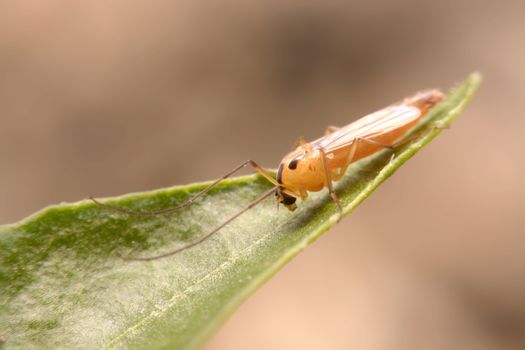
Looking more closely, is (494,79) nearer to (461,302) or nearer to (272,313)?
(461,302)

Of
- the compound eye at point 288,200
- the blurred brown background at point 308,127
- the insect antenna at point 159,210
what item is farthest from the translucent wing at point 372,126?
the blurred brown background at point 308,127

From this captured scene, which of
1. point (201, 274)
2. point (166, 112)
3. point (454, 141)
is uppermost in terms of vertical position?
point (166, 112)

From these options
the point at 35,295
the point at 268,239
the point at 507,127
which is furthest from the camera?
the point at 507,127

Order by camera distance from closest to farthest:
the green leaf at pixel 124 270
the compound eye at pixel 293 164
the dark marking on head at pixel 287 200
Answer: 1. the green leaf at pixel 124 270
2. the dark marking on head at pixel 287 200
3. the compound eye at pixel 293 164

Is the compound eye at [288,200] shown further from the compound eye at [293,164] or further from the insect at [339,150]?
the compound eye at [293,164]

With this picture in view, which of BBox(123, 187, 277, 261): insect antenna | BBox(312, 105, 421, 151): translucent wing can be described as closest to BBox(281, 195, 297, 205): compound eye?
BBox(123, 187, 277, 261): insect antenna

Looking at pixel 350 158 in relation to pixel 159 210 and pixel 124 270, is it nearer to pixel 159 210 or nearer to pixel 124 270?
pixel 159 210

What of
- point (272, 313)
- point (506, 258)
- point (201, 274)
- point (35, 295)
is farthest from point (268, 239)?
point (506, 258)
